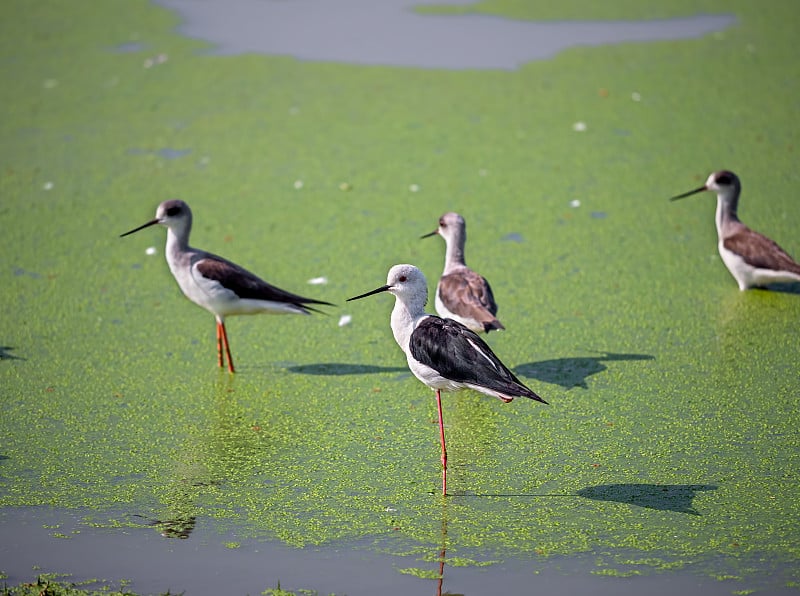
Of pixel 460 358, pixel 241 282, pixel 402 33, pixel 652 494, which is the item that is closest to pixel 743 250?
pixel 652 494

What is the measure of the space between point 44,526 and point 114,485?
0.38 meters

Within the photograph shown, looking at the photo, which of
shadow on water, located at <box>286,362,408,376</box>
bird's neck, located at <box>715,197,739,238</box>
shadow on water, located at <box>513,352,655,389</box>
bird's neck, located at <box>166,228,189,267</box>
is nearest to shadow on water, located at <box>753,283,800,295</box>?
bird's neck, located at <box>715,197,739,238</box>

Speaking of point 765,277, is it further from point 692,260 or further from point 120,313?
point 120,313

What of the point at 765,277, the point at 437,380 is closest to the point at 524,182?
the point at 765,277

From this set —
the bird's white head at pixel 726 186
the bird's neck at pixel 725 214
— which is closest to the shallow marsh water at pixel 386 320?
the bird's neck at pixel 725 214

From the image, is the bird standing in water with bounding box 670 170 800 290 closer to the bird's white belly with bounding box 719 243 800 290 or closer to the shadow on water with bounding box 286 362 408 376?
the bird's white belly with bounding box 719 243 800 290

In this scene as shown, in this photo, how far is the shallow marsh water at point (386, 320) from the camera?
12.8 ft

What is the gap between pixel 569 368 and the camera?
535cm

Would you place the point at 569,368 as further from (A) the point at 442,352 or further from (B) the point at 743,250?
(B) the point at 743,250

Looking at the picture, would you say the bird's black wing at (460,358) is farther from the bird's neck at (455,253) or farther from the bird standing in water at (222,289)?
the bird's neck at (455,253)

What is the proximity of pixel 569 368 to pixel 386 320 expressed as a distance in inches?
47.5

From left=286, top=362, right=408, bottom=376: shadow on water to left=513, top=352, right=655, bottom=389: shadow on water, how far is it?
654mm

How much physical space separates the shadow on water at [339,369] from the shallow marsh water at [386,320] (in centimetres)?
3

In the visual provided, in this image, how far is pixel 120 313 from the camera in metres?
6.05
